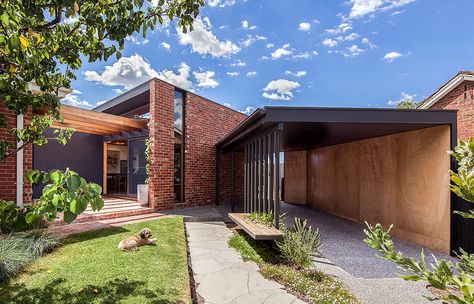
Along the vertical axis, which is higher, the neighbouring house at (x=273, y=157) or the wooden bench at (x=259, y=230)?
the neighbouring house at (x=273, y=157)

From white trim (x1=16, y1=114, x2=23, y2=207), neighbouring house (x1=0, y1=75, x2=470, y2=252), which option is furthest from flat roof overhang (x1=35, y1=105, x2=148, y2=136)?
white trim (x1=16, y1=114, x2=23, y2=207)

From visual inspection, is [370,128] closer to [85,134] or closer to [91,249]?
[91,249]

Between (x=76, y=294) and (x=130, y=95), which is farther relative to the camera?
(x=130, y=95)

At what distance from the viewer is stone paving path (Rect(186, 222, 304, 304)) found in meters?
→ 3.03

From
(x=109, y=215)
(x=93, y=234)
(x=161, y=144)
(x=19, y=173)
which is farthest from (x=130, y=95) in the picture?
(x=93, y=234)

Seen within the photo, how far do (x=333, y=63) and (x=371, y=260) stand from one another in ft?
37.0

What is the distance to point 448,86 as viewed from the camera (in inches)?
336

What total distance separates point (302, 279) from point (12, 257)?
387cm

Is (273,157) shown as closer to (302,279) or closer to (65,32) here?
(302,279)

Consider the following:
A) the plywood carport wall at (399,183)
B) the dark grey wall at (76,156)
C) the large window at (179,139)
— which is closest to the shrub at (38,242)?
the large window at (179,139)

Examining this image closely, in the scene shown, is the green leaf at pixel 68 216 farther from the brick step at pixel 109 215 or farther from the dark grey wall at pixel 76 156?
the dark grey wall at pixel 76 156

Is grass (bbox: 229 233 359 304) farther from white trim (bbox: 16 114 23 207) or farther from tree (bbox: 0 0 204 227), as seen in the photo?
white trim (bbox: 16 114 23 207)

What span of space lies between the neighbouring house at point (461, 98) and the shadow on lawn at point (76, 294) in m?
9.26

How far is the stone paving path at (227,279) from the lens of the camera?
3033 mm
